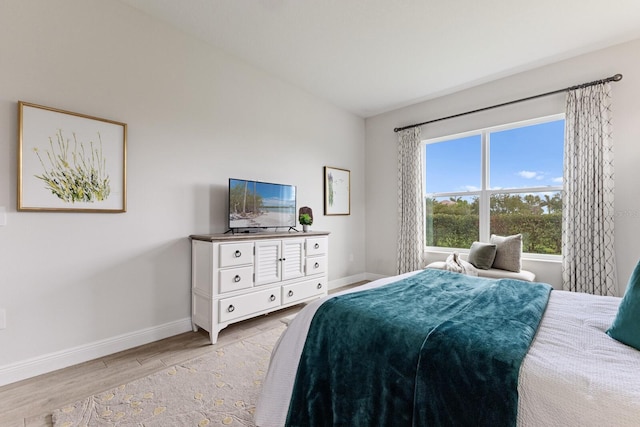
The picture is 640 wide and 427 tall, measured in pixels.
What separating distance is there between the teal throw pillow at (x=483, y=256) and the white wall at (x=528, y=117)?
1.51 ft

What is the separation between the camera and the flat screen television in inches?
118

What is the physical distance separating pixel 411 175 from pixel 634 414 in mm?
3785

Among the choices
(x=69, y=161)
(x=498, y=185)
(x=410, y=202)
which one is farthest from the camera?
(x=410, y=202)

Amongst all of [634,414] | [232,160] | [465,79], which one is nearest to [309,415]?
[634,414]

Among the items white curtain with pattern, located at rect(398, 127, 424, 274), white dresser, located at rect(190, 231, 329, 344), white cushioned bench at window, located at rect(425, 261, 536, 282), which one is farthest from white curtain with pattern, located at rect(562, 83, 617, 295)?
white dresser, located at rect(190, 231, 329, 344)

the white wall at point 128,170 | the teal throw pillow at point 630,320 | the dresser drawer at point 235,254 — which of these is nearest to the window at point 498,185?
the white wall at point 128,170

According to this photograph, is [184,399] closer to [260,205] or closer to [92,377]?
[92,377]

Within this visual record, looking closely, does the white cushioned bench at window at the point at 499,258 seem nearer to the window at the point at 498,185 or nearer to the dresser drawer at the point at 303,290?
the window at the point at 498,185

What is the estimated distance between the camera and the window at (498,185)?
343cm

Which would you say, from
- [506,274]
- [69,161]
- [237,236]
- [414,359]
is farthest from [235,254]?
[506,274]

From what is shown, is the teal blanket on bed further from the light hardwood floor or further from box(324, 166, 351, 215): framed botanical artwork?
box(324, 166, 351, 215): framed botanical artwork

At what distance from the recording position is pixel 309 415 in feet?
4.37

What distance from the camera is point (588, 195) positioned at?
9.93 ft

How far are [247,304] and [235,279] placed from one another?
0.96 ft
